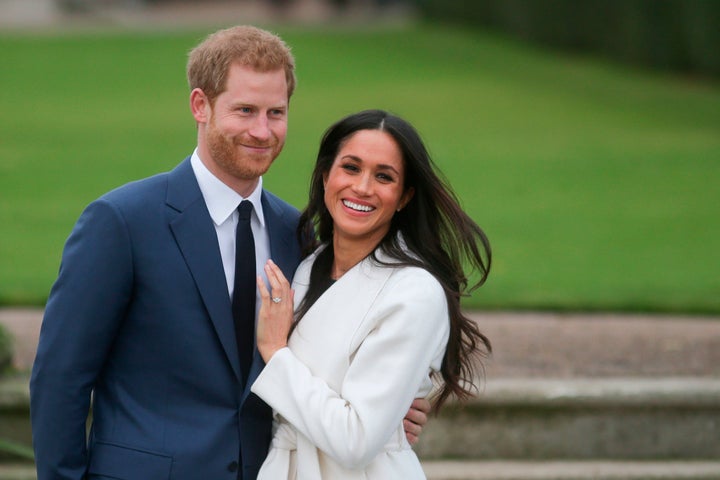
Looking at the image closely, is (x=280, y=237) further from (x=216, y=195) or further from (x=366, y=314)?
(x=366, y=314)

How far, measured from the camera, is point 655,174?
1256cm

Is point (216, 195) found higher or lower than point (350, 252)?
higher

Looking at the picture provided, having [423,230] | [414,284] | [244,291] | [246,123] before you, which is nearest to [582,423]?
[423,230]

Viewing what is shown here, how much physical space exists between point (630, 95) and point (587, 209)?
27.8ft

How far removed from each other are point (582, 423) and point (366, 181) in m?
2.53

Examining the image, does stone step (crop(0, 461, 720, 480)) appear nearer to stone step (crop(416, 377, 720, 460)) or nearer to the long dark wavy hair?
stone step (crop(416, 377, 720, 460))

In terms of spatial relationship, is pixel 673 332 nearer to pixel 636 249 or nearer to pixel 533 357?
pixel 533 357

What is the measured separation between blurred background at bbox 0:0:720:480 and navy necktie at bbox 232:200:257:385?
2056mm

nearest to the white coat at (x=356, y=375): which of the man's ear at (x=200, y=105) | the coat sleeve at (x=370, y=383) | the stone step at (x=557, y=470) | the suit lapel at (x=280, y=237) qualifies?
the coat sleeve at (x=370, y=383)

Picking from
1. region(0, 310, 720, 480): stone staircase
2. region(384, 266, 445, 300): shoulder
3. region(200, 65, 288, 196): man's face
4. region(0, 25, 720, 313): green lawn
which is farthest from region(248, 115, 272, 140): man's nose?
region(0, 25, 720, 313): green lawn

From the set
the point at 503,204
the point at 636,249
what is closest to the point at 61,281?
the point at 636,249

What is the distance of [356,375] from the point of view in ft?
10.5

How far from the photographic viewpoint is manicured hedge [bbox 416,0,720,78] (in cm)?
1942

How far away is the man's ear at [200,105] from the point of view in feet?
11.0
